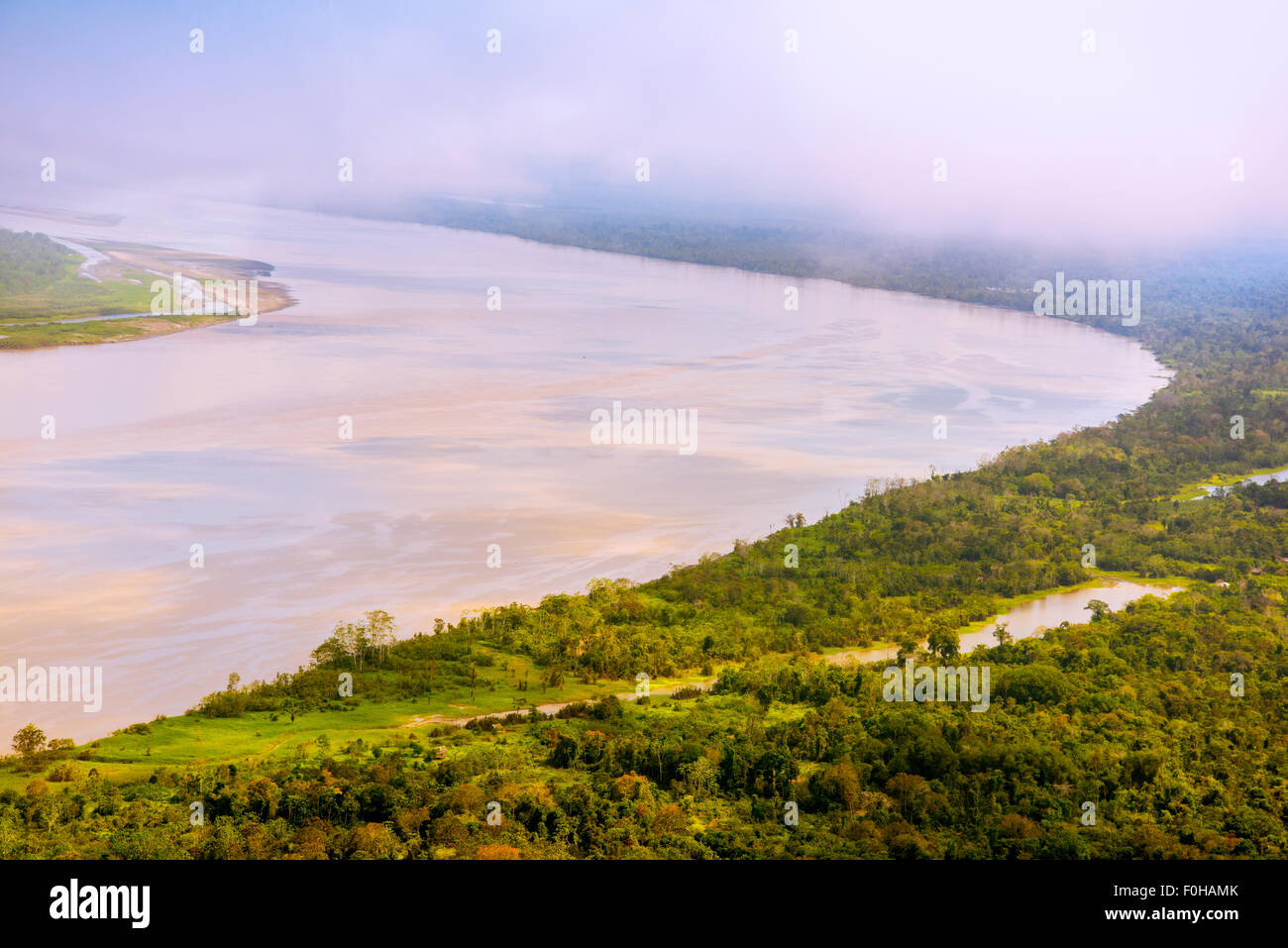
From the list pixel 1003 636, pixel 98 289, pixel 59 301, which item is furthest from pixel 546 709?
pixel 98 289

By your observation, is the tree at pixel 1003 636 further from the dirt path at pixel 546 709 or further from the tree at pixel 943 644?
the dirt path at pixel 546 709

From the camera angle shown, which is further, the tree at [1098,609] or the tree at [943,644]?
the tree at [1098,609]

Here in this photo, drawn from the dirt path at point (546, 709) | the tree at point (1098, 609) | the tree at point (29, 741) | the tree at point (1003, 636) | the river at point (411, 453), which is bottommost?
the dirt path at point (546, 709)

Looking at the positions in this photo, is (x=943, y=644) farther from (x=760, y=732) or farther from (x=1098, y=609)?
(x=760, y=732)

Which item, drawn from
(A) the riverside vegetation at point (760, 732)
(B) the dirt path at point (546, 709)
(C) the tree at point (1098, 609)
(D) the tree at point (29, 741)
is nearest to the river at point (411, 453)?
(D) the tree at point (29, 741)

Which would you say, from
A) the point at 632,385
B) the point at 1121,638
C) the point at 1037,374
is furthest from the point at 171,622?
the point at 1037,374

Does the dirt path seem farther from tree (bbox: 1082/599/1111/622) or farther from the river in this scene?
tree (bbox: 1082/599/1111/622)

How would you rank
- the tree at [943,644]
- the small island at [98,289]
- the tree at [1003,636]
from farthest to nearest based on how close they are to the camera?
the small island at [98,289]
the tree at [1003,636]
the tree at [943,644]
